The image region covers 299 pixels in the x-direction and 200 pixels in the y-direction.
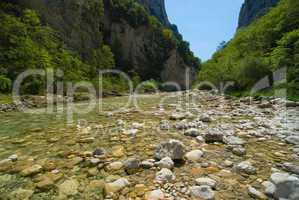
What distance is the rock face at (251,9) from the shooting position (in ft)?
250

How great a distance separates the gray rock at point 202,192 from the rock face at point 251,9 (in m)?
88.0

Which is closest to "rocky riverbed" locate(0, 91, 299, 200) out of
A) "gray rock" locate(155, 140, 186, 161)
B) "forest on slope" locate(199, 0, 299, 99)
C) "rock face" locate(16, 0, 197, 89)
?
"gray rock" locate(155, 140, 186, 161)

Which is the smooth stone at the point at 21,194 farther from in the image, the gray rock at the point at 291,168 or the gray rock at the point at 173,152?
the gray rock at the point at 291,168

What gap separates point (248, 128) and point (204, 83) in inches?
783

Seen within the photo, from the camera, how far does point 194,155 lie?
8.36 feet

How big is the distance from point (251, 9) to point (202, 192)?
97534mm

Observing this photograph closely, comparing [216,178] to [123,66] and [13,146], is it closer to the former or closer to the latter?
[13,146]

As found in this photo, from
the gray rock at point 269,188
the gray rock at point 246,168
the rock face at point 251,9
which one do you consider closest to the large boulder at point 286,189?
the gray rock at point 269,188

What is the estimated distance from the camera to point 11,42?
11492mm

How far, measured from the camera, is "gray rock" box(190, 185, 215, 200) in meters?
1.70

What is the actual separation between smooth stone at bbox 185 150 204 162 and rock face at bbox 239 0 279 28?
87231 millimetres

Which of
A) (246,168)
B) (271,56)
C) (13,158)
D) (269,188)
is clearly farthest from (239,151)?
(271,56)

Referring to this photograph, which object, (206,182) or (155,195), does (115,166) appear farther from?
(206,182)

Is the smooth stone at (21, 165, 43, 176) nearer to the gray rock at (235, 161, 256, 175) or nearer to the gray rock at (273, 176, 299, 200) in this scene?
the gray rock at (235, 161, 256, 175)
